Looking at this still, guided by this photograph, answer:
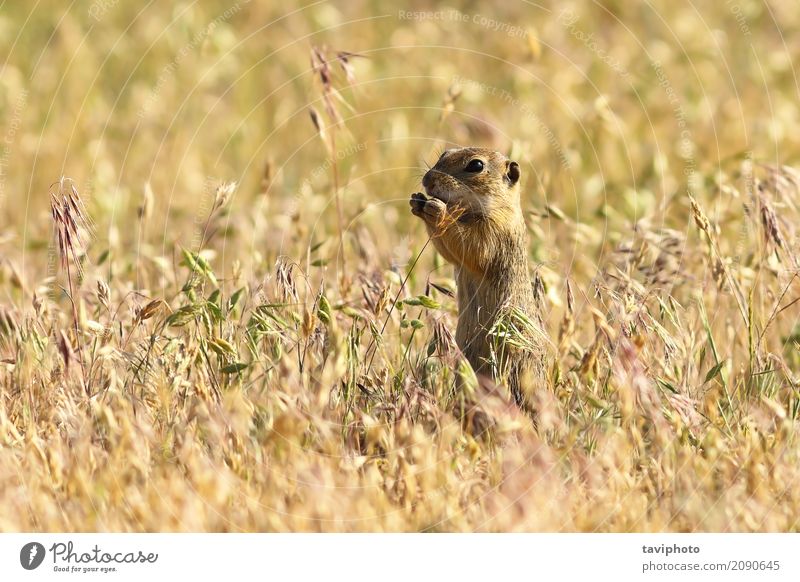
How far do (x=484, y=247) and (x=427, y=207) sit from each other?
0.28 m

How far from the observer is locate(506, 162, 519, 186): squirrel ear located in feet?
15.1

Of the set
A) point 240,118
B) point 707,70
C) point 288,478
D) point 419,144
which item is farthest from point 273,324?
point 707,70

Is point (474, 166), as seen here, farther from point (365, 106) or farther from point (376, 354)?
point (365, 106)

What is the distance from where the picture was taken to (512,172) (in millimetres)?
4625
